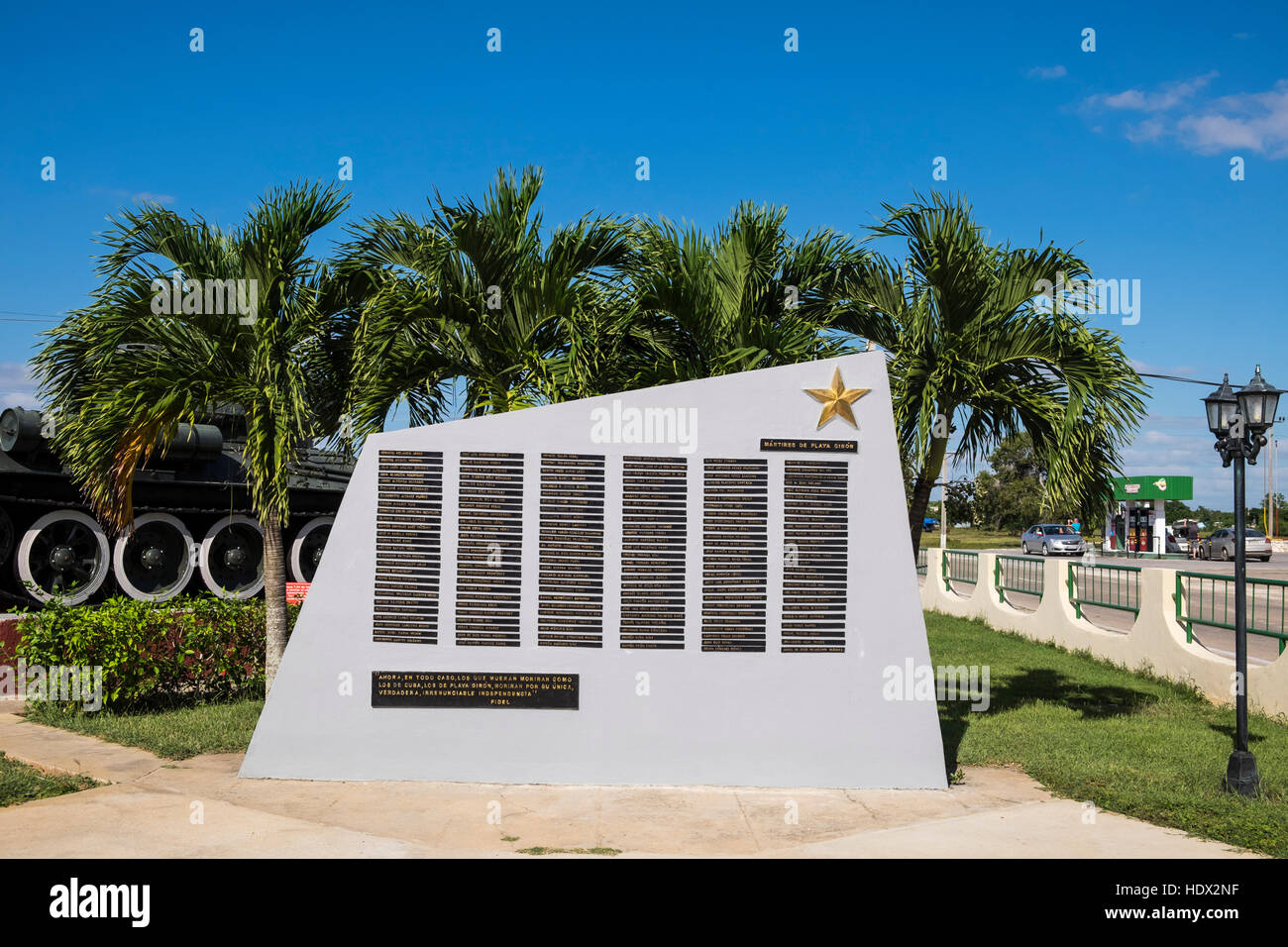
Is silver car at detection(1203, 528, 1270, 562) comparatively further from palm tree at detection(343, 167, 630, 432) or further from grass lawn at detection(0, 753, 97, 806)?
grass lawn at detection(0, 753, 97, 806)

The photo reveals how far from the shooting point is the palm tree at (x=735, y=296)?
977cm

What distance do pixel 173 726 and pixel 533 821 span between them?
425 cm

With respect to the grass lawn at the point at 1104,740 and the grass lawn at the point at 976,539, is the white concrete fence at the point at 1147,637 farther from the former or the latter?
the grass lawn at the point at 976,539

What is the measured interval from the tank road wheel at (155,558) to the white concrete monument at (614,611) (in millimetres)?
9674

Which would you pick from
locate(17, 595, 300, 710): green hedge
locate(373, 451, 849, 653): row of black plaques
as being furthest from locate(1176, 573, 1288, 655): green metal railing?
locate(17, 595, 300, 710): green hedge

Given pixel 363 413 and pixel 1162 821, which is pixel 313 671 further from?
pixel 1162 821

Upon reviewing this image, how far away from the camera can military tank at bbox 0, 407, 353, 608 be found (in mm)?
14891

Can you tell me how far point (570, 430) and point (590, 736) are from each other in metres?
2.20

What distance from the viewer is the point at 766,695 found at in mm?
7605

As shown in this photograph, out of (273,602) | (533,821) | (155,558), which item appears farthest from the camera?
(155,558)

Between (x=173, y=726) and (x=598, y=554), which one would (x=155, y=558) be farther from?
(x=598, y=554)

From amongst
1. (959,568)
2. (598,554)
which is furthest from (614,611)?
(959,568)

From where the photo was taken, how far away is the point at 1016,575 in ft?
65.6
